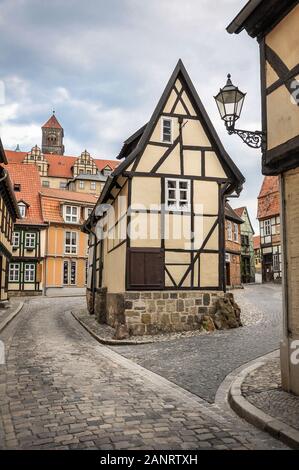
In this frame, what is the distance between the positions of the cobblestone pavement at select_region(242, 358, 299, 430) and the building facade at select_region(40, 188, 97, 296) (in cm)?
3274

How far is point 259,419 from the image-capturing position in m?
5.66

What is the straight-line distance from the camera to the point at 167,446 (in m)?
4.89

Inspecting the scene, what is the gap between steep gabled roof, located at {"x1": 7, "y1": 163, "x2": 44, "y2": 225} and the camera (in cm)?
3900

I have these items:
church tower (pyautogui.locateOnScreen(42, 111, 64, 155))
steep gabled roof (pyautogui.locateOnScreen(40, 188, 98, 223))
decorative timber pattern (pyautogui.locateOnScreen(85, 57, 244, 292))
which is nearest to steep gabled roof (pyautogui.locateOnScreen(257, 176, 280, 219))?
steep gabled roof (pyautogui.locateOnScreen(40, 188, 98, 223))

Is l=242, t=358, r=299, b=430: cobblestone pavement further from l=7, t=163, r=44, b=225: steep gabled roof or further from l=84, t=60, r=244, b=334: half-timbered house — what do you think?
l=7, t=163, r=44, b=225: steep gabled roof

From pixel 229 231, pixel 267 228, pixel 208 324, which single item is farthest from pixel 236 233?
pixel 208 324

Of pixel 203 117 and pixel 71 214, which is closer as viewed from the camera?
pixel 203 117

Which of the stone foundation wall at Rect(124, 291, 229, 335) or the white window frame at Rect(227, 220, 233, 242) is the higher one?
the white window frame at Rect(227, 220, 233, 242)

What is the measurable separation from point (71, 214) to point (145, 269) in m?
28.4

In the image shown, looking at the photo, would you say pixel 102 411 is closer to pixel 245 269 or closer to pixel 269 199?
pixel 269 199

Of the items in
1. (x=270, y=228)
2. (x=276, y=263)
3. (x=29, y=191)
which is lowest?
(x=276, y=263)

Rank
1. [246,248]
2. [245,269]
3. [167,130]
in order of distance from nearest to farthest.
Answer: [167,130], [246,248], [245,269]

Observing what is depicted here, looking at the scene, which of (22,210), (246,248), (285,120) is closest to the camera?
(285,120)

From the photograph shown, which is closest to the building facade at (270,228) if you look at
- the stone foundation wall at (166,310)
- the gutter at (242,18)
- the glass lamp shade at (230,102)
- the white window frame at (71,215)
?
the white window frame at (71,215)
